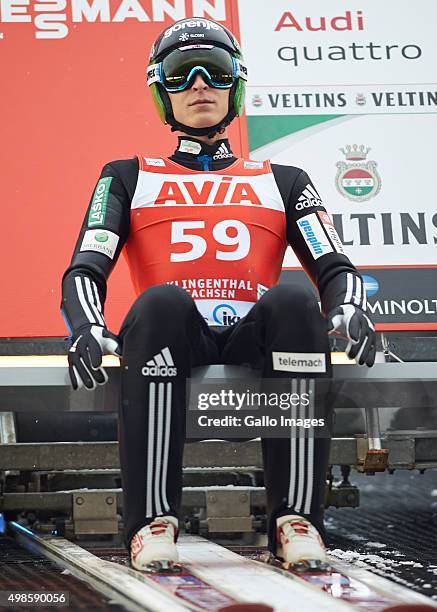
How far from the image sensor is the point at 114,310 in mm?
3803

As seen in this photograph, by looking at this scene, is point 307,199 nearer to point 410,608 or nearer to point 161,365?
point 161,365

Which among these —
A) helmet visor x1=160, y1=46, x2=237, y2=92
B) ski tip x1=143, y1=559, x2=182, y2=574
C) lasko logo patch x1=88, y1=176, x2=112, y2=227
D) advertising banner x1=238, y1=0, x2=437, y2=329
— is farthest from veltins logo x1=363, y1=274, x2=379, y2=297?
ski tip x1=143, y1=559, x2=182, y2=574

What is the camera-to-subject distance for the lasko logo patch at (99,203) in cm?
296

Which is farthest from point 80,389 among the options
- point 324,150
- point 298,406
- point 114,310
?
point 324,150

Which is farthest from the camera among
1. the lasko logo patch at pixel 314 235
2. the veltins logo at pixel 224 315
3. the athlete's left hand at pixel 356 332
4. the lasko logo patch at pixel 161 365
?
the lasko logo patch at pixel 314 235

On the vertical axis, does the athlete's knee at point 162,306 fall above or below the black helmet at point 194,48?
below

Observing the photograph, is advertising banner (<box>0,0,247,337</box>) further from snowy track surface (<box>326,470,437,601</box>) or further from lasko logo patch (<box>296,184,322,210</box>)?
snowy track surface (<box>326,470,437,601</box>)

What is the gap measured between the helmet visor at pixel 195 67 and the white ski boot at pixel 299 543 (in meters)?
1.19

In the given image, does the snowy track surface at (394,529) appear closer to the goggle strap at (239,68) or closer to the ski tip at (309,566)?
the ski tip at (309,566)

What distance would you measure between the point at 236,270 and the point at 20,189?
1.19 m

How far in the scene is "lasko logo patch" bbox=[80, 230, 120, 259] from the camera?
291cm

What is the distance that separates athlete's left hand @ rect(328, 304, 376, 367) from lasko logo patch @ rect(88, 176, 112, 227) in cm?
66

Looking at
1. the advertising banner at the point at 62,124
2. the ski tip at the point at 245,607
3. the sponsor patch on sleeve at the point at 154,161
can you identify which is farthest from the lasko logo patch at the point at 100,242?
the ski tip at the point at 245,607

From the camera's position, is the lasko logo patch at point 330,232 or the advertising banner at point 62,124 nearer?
the lasko logo patch at point 330,232
